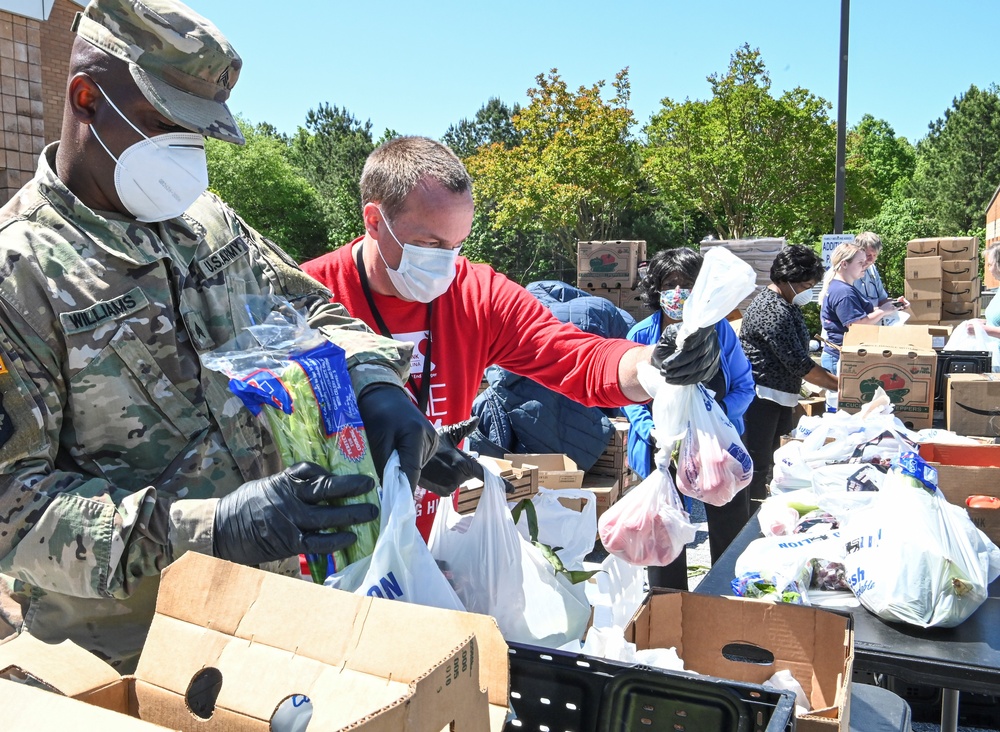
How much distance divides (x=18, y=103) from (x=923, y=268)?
909 cm

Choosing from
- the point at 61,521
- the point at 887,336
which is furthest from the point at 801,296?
the point at 61,521

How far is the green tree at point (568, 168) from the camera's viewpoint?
2427 centimetres

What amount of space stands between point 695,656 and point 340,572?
100 cm

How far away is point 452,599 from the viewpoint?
1.21 m

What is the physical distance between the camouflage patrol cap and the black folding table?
5.85 ft

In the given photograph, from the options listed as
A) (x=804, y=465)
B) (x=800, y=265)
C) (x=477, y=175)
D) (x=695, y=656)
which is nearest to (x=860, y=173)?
(x=477, y=175)

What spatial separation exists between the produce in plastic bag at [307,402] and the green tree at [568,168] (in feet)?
77.9

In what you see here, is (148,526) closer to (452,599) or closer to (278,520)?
(278,520)

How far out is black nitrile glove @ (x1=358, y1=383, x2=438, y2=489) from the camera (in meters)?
1.39

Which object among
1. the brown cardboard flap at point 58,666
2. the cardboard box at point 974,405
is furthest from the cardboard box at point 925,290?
the brown cardboard flap at point 58,666

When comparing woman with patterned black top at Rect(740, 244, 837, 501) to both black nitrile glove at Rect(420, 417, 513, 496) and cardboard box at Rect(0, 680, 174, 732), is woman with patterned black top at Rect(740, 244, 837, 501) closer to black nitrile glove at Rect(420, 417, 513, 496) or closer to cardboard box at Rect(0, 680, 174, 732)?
black nitrile glove at Rect(420, 417, 513, 496)

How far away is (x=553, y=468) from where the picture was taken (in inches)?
199

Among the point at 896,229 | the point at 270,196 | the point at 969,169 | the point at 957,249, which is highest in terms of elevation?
the point at 969,169

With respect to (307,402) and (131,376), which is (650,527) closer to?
(307,402)
